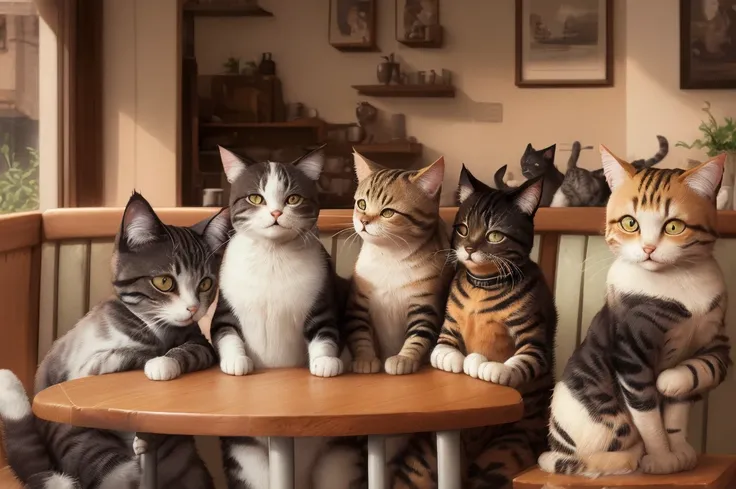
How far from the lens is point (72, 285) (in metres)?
1.62

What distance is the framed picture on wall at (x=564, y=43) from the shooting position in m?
4.59

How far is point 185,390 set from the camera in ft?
3.66

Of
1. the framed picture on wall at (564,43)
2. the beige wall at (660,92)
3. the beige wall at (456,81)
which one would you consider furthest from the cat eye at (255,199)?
the framed picture on wall at (564,43)

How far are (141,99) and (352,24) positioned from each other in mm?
1424

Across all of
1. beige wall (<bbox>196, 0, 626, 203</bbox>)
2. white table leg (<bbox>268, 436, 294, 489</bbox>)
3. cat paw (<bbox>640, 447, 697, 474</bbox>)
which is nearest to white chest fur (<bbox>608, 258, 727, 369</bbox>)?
cat paw (<bbox>640, 447, 697, 474</bbox>)

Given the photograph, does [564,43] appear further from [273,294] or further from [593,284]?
[273,294]

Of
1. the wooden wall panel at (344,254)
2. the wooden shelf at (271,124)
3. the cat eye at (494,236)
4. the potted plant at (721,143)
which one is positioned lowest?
the wooden wall panel at (344,254)

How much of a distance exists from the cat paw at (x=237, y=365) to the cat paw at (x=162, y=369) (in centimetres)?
7

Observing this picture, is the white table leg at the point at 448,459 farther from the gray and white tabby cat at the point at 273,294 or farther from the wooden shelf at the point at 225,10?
the wooden shelf at the point at 225,10

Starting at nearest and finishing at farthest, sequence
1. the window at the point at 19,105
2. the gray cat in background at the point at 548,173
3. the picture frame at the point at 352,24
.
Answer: the gray cat in background at the point at 548,173, the window at the point at 19,105, the picture frame at the point at 352,24

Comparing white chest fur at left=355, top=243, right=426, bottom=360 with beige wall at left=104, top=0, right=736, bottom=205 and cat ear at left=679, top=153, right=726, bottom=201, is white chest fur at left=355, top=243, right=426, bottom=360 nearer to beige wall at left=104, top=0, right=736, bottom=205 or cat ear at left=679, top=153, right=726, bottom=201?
cat ear at left=679, top=153, right=726, bottom=201

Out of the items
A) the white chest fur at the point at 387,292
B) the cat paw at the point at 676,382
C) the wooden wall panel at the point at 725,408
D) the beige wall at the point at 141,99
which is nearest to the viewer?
the cat paw at the point at 676,382

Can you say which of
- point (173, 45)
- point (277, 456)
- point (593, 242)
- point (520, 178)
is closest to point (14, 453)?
point (277, 456)

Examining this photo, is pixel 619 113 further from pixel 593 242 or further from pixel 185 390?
pixel 185 390
